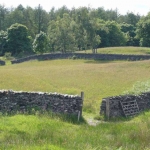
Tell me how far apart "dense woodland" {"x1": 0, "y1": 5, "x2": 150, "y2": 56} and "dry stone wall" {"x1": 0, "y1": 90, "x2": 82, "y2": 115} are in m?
55.7

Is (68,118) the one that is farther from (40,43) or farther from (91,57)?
(40,43)

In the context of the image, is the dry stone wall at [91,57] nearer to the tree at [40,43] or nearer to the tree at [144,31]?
the tree at [40,43]

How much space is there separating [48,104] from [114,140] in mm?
5726

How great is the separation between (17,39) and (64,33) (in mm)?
16410

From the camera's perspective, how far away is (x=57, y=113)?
59.8ft

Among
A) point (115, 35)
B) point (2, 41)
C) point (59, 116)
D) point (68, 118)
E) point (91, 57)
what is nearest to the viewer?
point (59, 116)

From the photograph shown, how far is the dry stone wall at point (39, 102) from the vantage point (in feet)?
60.6

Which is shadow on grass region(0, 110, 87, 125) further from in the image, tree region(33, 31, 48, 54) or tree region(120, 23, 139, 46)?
tree region(120, 23, 139, 46)

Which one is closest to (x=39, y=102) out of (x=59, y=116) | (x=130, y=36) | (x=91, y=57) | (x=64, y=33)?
(x=59, y=116)

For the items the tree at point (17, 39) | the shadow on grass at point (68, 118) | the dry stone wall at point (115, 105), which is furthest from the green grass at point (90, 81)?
the tree at point (17, 39)

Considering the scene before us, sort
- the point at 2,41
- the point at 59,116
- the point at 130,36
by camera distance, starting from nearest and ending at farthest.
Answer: the point at 59,116, the point at 2,41, the point at 130,36

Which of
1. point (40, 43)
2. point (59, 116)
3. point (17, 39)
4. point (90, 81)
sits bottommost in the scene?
point (90, 81)

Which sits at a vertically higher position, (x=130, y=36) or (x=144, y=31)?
(x=144, y=31)

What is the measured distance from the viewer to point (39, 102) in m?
18.6
